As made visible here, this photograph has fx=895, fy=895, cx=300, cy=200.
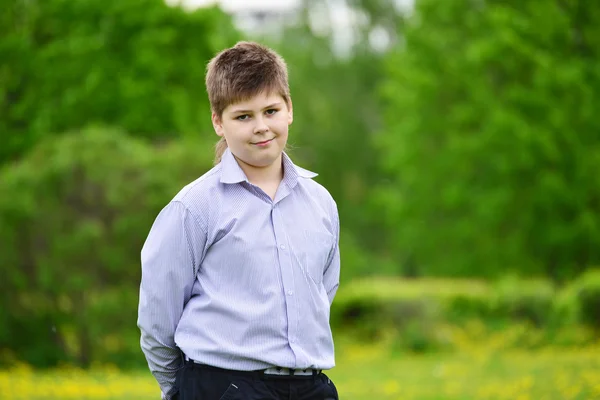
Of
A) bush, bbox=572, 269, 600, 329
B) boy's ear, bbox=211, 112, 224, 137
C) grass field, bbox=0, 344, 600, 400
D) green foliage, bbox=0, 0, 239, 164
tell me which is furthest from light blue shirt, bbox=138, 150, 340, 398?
green foliage, bbox=0, 0, 239, 164

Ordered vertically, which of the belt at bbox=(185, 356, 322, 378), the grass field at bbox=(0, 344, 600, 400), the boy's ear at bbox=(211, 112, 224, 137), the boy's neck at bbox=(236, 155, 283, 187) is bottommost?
the belt at bbox=(185, 356, 322, 378)

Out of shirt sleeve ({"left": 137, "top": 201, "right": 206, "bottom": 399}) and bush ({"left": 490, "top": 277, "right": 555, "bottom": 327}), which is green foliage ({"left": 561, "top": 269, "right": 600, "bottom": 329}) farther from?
Answer: shirt sleeve ({"left": 137, "top": 201, "right": 206, "bottom": 399})

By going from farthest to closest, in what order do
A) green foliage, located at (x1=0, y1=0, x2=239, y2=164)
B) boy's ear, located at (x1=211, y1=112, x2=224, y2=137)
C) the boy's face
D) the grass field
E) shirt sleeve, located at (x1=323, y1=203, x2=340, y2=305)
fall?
green foliage, located at (x1=0, y1=0, x2=239, y2=164), the grass field, shirt sleeve, located at (x1=323, y1=203, x2=340, y2=305), boy's ear, located at (x1=211, y1=112, x2=224, y2=137), the boy's face

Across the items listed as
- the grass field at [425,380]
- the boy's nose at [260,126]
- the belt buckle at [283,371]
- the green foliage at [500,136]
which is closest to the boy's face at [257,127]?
the boy's nose at [260,126]

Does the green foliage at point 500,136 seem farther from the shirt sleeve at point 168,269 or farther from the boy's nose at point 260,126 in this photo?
the shirt sleeve at point 168,269

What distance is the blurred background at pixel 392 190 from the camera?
13539 millimetres

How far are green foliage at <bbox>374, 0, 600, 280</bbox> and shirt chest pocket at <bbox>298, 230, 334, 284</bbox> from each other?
63.1 ft

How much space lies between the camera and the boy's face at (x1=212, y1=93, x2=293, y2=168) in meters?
3.25

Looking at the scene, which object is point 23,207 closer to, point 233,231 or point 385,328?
point 385,328

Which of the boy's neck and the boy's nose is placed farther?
the boy's neck

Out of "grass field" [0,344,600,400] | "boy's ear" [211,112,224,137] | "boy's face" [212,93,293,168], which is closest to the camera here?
"boy's face" [212,93,293,168]

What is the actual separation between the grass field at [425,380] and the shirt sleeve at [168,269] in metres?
6.25

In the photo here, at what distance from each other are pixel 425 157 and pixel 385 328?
9002 millimetres

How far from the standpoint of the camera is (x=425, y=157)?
26094 mm
